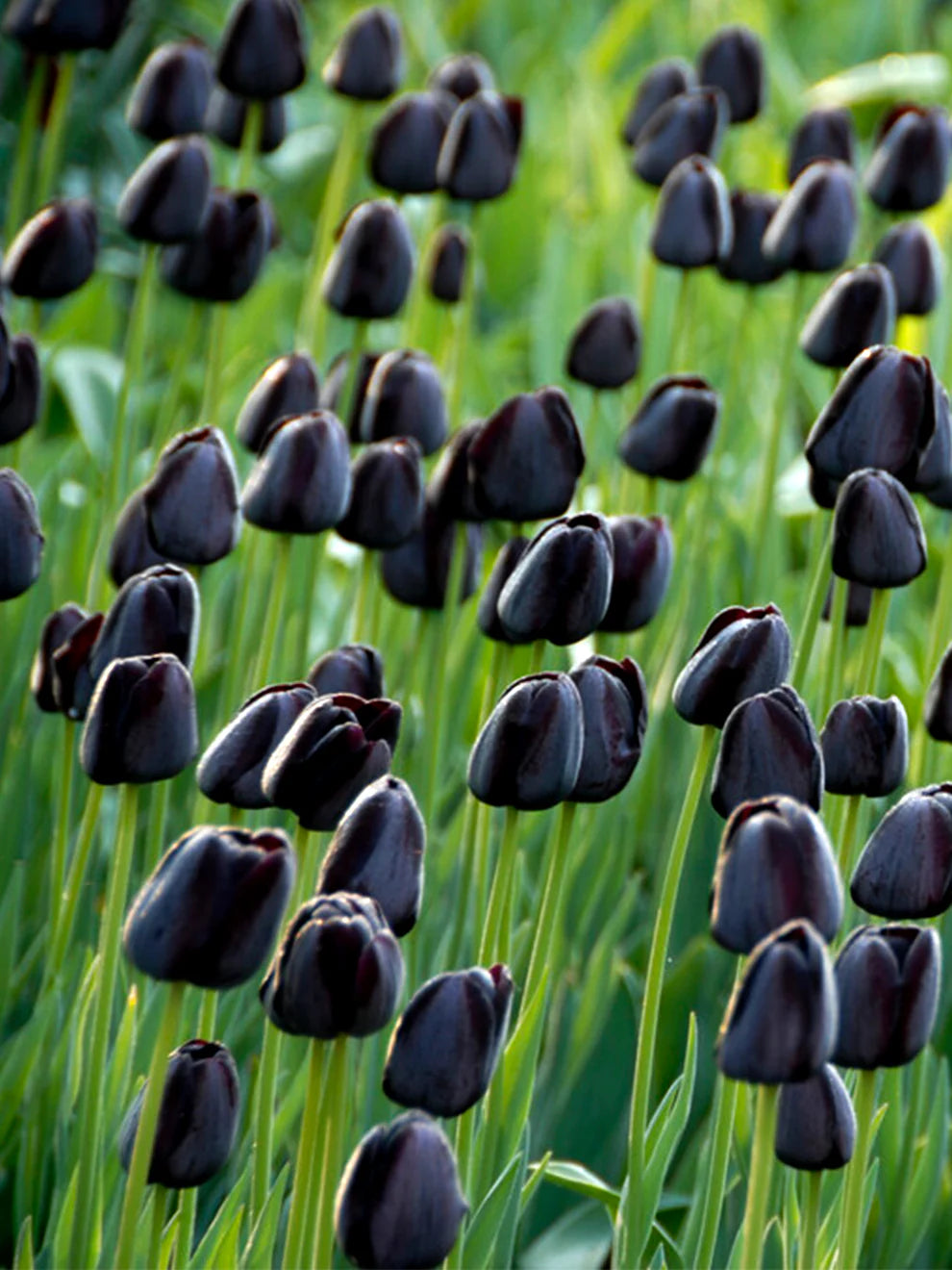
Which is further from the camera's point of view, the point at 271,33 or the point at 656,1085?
the point at 271,33

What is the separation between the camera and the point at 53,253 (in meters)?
1.70

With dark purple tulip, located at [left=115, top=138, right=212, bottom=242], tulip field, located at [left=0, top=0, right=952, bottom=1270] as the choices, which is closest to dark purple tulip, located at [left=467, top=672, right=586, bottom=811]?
tulip field, located at [left=0, top=0, right=952, bottom=1270]

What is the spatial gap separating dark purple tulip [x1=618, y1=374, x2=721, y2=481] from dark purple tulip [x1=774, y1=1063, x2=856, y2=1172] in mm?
797

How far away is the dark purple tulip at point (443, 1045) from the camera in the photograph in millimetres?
900

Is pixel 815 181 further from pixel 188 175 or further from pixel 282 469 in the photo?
pixel 282 469

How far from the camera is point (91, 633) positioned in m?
1.29

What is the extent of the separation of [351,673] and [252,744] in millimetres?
202

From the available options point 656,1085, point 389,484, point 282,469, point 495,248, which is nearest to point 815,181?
point 389,484

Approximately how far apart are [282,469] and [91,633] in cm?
17

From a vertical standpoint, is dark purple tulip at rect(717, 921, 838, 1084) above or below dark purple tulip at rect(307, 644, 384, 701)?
below

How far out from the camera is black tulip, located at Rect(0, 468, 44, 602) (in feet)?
4.08

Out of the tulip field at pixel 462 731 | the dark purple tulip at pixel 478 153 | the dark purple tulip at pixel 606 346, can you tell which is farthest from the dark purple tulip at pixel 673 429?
the dark purple tulip at pixel 478 153

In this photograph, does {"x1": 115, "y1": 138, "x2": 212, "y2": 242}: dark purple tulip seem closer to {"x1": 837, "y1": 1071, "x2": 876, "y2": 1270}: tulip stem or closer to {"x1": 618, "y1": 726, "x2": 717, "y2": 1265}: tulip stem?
{"x1": 618, "y1": 726, "x2": 717, "y2": 1265}: tulip stem

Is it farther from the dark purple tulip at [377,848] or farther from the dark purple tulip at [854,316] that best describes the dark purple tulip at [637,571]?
the dark purple tulip at [377,848]
